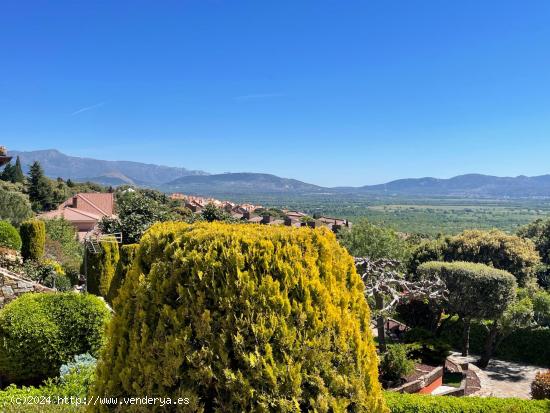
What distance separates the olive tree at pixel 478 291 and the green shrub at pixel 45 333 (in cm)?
1204

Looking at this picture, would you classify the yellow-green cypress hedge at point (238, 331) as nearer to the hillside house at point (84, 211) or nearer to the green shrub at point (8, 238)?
the green shrub at point (8, 238)

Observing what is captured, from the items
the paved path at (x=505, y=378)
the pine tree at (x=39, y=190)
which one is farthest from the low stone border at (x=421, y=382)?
the pine tree at (x=39, y=190)

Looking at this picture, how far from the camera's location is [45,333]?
26.1ft

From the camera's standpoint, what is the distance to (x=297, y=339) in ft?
9.29

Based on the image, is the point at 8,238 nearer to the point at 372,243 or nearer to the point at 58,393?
the point at 58,393

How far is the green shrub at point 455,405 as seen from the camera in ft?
26.1

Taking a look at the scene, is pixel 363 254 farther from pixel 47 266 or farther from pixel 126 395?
pixel 126 395

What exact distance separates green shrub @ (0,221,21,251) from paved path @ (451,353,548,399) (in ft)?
55.9

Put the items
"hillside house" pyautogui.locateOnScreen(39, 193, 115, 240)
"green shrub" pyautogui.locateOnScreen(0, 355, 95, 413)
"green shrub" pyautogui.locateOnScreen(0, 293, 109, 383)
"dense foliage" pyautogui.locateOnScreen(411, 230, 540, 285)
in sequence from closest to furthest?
"green shrub" pyautogui.locateOnScreen(0, 355, 95, 413) < "green shrub" pyautogui.locateOnScreen(0, 293, 109, 383) < "dense foliage" pyautogui.locateOnScreen(411, 230, 540, 285) < "hillside house" pyautogui.locateOnScreen(39, 193, 115, 240)

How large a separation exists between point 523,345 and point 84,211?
3822 centimetres

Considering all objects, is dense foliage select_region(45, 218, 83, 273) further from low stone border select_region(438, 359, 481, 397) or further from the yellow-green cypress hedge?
the yellow-green cypress hedge

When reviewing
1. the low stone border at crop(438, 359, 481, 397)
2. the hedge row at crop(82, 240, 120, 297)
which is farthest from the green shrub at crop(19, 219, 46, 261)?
the low stone border at crop(438, 359, 481, 397)

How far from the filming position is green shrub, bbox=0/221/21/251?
17.3m

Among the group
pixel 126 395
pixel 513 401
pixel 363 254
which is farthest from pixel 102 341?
pixel 363 254
